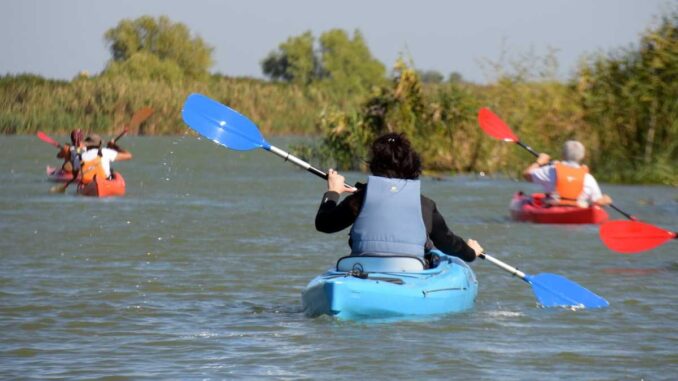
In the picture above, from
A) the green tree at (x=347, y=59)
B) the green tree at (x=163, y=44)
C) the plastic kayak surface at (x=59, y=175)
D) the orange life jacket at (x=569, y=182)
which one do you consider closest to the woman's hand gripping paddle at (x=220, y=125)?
the orange life jacket at (x=569, y=182)

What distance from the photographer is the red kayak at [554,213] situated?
1612 centimetres

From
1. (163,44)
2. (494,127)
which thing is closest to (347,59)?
(163,44)

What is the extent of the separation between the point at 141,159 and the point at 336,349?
27729 millimetres

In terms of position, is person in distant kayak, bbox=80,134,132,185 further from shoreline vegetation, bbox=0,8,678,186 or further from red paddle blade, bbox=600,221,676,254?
red paddle blade, bbox=600,221,676,254

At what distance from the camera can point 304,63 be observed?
3669 inches

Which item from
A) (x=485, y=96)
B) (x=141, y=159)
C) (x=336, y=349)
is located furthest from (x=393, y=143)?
(x=141, y=159)

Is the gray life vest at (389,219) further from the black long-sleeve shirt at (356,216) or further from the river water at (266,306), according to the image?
the river water at (266,306)

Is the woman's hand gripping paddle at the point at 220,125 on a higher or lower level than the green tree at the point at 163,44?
lower

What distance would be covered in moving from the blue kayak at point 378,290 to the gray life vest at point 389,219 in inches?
3.3

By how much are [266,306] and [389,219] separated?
1.68m

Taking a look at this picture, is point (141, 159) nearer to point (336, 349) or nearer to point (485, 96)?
point (485, 96)

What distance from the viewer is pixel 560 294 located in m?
9.82

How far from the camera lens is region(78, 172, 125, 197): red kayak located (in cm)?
2088

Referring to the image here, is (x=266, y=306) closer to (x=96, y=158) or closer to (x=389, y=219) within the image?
(x=389, y=219)
